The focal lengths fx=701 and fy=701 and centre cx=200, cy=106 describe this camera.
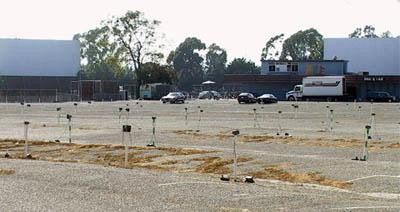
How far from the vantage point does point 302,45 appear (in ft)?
511

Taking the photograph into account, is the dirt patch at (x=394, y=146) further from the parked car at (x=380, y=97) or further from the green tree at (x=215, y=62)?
the green tree at (x=215, y=62)

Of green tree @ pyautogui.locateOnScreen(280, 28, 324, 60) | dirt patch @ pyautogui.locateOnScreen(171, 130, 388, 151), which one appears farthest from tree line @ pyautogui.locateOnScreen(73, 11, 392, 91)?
dirt patch @ pyautogui.locateOnScreen(171, 130, 388, 151)

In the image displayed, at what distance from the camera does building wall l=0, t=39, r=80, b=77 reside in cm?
11762

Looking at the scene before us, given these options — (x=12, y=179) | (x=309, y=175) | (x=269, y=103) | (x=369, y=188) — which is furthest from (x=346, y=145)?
(x=269, y=103)

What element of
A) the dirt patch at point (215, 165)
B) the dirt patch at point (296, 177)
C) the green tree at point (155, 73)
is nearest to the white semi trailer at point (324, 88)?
the green tree at point (155, 73)

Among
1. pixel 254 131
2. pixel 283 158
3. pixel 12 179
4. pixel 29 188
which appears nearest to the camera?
pixel 29 188

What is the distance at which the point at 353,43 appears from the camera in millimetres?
117438

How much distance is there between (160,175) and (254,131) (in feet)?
51.9

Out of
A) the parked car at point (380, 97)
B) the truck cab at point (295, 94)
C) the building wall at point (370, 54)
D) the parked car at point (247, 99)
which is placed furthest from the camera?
the building wall at point (370, 54)

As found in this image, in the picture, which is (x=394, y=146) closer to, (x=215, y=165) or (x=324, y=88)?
(x=215, y=165)

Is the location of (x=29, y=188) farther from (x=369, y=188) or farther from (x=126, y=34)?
(x=126, y=34)

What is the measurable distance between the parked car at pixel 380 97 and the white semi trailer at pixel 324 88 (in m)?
3.40

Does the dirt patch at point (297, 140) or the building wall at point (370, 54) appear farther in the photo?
the building wall at point (370, 54)

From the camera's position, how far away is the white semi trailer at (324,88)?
88.7 meters
